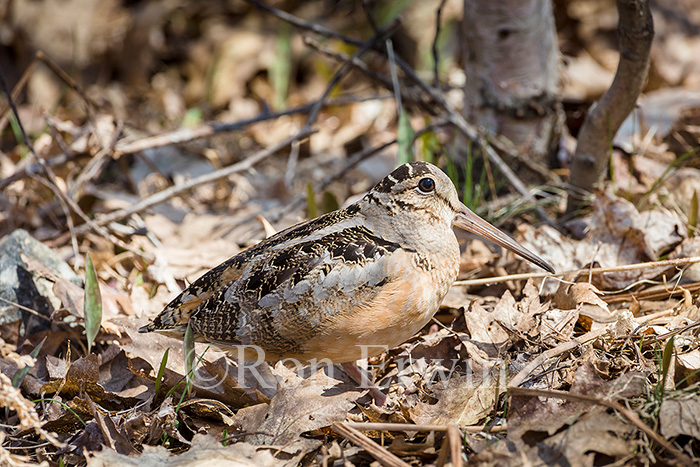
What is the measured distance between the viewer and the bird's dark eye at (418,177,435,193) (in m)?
2.83

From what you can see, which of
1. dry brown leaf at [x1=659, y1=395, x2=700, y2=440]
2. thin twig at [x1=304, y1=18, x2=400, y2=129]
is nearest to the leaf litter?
dry brown leaf at [x1=659, y1=395, x2=700, y2=440]

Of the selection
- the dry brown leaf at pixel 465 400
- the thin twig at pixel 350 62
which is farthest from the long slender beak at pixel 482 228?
the thin twig at pixel 350 62

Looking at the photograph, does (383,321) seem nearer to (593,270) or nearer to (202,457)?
(202,457)

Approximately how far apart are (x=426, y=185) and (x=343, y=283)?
22.9 inches

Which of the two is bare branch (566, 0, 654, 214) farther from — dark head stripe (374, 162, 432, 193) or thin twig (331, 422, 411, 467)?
thin twig (331, 422, 411, 467)

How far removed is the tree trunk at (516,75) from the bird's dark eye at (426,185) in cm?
142

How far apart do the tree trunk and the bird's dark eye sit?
1418 millimetres

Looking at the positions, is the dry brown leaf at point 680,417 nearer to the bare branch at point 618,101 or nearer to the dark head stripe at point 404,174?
the dark head stripe at point 404,174

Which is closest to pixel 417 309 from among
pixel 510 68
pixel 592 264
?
pixel 592 264

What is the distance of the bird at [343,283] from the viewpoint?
2.59 m

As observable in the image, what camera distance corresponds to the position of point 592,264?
3.11 meters

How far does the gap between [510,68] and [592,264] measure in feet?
4.62

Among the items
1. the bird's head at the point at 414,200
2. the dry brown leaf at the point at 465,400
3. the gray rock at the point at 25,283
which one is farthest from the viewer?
the gray rock at the point at 25,283

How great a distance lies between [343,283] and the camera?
8.50 ft
